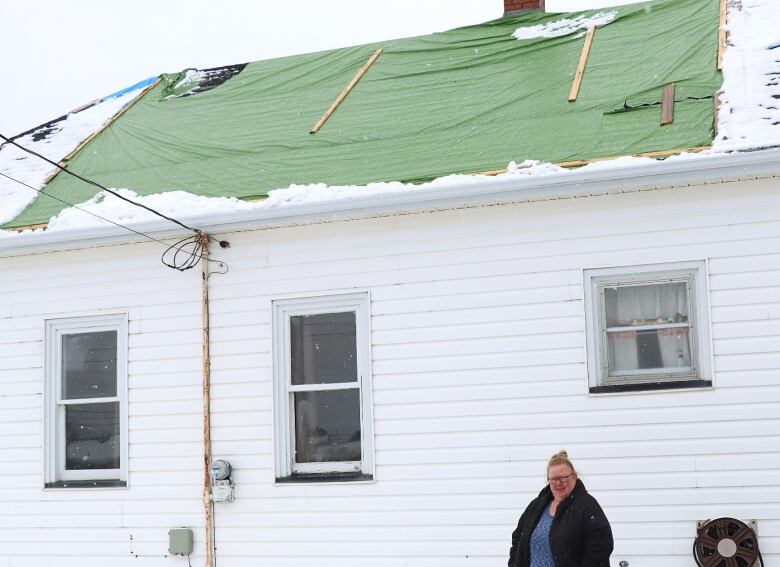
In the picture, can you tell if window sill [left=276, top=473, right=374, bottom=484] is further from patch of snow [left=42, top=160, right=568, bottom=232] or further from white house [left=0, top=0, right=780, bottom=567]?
patch of snow [left=42, top=160, right=568, bottom=232]

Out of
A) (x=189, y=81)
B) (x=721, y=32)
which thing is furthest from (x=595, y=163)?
(x=189, y=81)

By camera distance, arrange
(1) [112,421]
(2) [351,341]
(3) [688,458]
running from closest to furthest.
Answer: (3) [688,458] < (2) [351,341] < (1) [112,421]

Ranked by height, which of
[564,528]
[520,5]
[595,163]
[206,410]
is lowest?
[564,528]

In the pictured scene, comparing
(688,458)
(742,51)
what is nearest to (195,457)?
(688,458)

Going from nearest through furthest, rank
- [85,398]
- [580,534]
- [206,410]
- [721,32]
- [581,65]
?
1. [580,534]
2. [206,410]
3. [721,32]
4. [85,398]
5. [581,65]

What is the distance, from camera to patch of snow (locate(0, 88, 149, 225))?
444 inches

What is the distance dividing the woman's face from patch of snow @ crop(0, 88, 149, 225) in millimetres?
6469

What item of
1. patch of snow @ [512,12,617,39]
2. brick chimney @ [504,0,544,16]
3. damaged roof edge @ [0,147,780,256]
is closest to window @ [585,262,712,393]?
damaged roof edge @ [0,147,780,256]

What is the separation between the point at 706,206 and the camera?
8453 mm

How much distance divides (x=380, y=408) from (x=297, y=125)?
330 centimetres

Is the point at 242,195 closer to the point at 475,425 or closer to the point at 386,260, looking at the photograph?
the point at 386,260

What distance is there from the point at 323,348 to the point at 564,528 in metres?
3.65

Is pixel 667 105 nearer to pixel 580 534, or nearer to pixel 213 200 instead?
pixel 213 200

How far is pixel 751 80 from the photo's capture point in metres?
9.29
